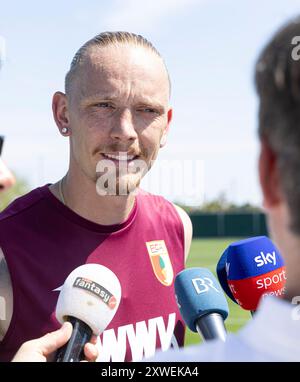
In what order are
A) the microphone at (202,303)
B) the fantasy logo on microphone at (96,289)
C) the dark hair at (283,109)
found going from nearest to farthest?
the dark hair at (283,109) < the fantasy logo on microphone at (96,289) < the microphone at (202,303)

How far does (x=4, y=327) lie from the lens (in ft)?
8.90

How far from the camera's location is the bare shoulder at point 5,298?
8.89 ft

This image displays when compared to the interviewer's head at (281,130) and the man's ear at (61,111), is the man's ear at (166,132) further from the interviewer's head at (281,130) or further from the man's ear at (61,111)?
the interviewer's head at (281,130)

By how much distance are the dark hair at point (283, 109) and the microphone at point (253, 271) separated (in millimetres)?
1624

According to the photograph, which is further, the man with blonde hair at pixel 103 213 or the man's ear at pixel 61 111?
the man's ear at pixel 61 111

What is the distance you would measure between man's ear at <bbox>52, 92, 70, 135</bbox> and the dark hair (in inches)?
73.9

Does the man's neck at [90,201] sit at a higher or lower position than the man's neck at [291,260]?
lower

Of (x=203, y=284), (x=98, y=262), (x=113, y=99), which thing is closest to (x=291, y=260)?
(x=203, y=284)

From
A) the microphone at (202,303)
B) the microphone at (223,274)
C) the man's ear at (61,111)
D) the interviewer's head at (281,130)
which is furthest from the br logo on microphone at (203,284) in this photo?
the interviewer's head at (281,130)

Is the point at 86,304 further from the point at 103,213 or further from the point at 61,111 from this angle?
the point at 61,111

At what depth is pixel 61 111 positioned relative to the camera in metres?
3.07

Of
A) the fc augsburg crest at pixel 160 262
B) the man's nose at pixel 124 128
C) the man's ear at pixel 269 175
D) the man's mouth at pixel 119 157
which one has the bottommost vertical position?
the fc augsburg crest at pixel 160 262

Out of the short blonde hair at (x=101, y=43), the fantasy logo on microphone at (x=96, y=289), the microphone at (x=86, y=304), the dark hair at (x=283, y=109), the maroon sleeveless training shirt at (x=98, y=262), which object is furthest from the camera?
the short blonde hair at (x=101, y=43)
